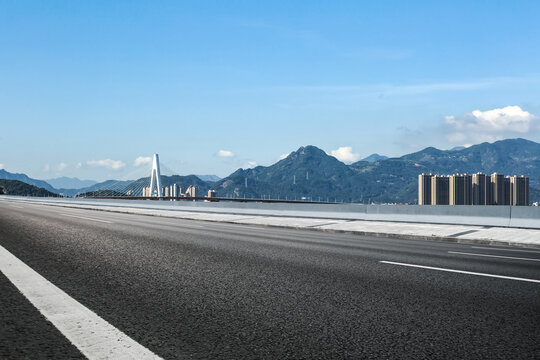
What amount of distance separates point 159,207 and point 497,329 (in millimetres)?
34320

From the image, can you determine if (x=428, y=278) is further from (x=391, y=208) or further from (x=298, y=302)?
(x=391, y=208)

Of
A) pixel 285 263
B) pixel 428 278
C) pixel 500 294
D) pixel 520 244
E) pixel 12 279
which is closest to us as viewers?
pixel 500 294

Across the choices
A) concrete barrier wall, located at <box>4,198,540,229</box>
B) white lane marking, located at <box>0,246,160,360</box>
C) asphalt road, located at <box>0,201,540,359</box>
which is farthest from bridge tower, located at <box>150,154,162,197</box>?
white lane marking, located at <box>0,246,160,360</box>

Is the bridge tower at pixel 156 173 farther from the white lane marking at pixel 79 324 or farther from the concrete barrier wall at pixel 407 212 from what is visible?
the white lane marking at pixel 79 324

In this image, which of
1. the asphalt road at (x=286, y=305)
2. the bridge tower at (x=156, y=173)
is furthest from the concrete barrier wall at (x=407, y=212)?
the bridge tower at (x=156, y=173)

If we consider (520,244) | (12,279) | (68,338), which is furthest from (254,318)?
(520,244)

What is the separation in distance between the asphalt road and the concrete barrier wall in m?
9.54

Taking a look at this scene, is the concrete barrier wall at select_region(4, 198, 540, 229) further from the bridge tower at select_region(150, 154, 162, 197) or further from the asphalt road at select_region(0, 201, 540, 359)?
the bridge tower at select_region(150, 154, 162, 197)

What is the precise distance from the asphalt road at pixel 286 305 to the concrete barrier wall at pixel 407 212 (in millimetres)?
9537

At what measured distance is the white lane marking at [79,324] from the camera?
322 cm

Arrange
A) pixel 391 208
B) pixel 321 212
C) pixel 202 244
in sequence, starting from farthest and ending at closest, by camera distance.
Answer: pixel 321 212, pixel 391 208, pixel 202 244

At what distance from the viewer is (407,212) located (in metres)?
20.8

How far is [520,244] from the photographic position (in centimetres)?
1235

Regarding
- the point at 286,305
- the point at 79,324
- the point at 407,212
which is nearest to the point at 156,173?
the point at 407,212
